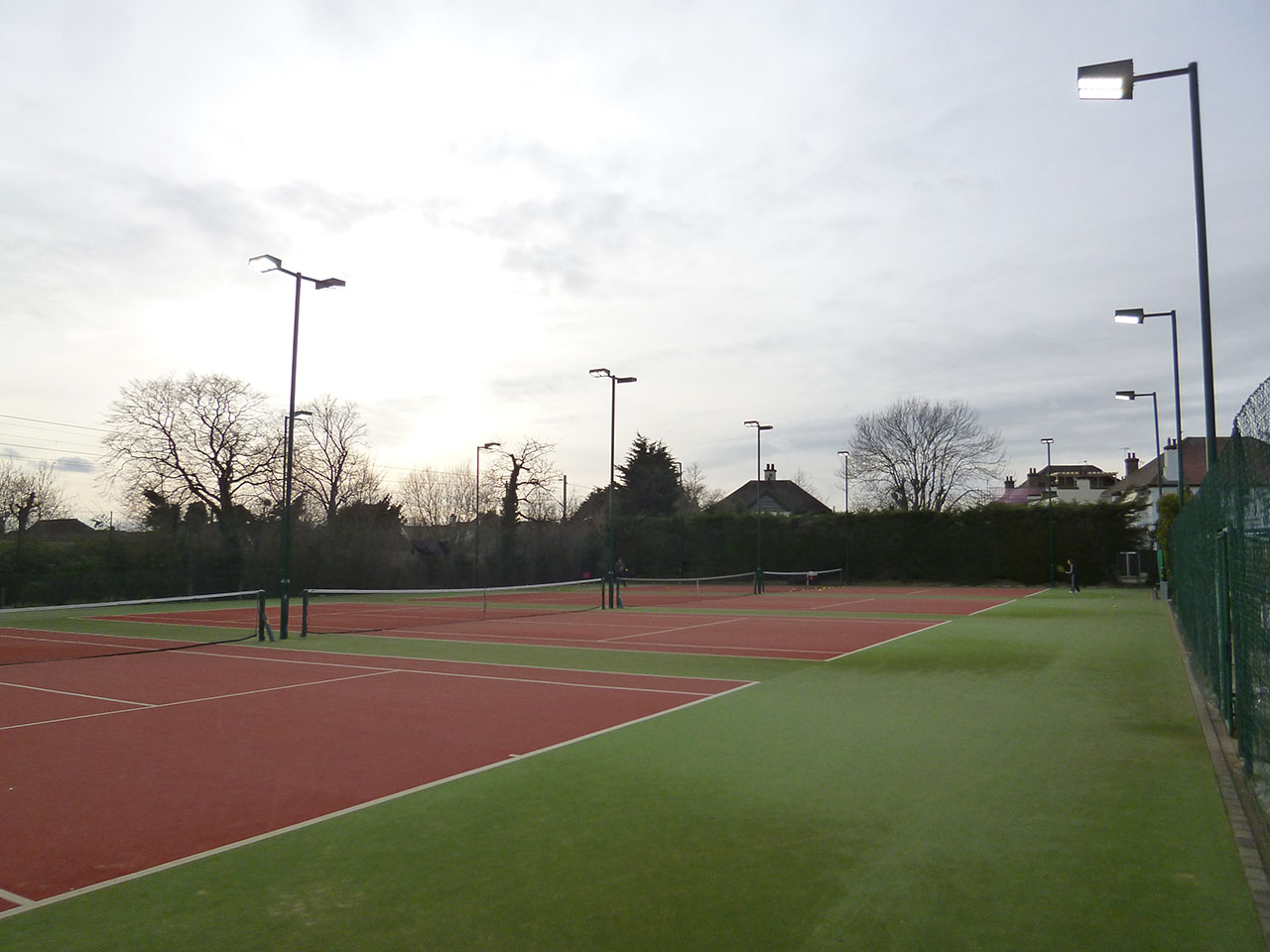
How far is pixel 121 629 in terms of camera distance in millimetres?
20594

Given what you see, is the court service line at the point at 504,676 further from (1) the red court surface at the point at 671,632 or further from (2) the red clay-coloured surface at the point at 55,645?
(2) the red clay-coloured surface at the point at 55,645

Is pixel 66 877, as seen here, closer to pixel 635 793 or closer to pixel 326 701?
pixel 635 793

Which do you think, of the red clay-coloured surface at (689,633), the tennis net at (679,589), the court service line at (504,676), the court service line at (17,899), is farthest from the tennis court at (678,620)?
the court service line at (17,899)

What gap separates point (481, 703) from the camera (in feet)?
31.3

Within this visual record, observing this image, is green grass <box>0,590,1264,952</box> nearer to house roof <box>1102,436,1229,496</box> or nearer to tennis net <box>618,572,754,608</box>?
tennis net <box>618,572,754,608</box>

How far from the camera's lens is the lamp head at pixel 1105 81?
9.18 meters

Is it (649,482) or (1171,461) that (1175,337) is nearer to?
(649,482)

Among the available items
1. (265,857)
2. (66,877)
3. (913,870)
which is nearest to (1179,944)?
(913,870)

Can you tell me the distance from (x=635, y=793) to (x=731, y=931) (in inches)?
87.1

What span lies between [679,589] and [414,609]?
15.7 metres

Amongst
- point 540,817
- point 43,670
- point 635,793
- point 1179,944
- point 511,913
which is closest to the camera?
point 1179,944

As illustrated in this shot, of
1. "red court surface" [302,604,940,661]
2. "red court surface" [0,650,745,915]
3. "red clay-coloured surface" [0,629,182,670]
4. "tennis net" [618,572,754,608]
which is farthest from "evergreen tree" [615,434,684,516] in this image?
"red court surface" [0,650,745,915]

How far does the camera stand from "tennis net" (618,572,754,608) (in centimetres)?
3114

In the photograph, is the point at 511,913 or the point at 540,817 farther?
the point at 540,817
